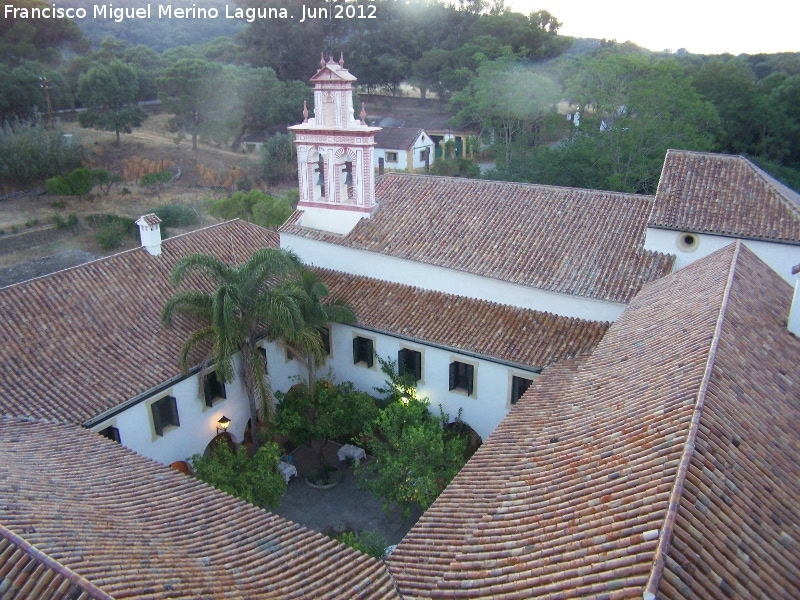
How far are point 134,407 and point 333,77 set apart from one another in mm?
10388

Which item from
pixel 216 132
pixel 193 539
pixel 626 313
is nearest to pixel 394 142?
pixel 216 132

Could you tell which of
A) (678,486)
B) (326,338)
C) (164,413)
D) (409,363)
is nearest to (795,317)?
(678,486)

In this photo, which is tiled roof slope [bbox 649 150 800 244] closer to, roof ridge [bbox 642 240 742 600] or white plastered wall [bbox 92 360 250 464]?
roof ridge [bbox 642 240 742 600]

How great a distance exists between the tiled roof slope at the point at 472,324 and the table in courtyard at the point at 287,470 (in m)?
4.06

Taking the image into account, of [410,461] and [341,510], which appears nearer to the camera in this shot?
[410,461]

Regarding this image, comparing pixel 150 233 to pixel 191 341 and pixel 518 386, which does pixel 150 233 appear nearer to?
pixel 191 341

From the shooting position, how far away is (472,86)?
4738 centimetres

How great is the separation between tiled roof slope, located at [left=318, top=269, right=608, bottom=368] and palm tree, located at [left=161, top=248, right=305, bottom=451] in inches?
97.1

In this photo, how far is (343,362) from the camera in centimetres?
1825

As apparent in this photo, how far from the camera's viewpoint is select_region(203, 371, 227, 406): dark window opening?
Answer: 51.5 ft

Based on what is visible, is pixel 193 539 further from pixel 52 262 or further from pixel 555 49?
pixel 555 49

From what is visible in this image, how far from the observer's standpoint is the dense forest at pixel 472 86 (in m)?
33.8

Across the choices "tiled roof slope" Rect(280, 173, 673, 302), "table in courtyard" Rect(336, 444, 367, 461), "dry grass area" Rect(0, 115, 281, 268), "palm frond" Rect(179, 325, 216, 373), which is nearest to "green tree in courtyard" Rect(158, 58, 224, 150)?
"dry grass area" Rect(0, 115, 281, 268)

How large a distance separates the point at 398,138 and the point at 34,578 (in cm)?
4274
